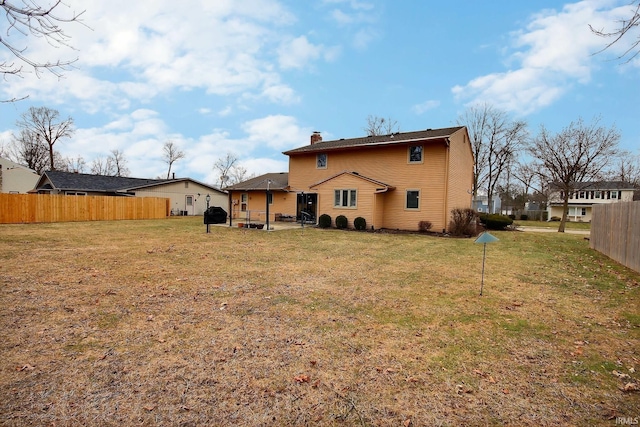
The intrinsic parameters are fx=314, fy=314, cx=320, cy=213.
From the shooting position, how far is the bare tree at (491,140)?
34781 mm

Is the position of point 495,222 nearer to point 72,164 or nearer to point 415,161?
point 415,161

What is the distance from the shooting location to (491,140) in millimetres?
35938

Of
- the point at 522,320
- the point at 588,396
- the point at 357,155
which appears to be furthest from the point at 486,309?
the point at 357,155

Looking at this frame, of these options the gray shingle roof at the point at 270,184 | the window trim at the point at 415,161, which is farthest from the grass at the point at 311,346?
the gray shingle roof at the point at 270,184

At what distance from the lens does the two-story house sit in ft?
59.7

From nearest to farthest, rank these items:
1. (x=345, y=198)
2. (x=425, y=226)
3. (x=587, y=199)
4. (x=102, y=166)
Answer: (x=425, y=226) < (x=345, y=198) < (x=587, y=199) < (x=102, y=166)

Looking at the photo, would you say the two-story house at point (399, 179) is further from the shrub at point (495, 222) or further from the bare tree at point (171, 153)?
the bare tree at point (171, 153)

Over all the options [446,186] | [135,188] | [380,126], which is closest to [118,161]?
[135,188]

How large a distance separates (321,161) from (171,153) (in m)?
43.9

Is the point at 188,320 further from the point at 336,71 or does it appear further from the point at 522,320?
the point at 336,71

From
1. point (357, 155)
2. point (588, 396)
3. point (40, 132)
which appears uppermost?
point (40, 132)

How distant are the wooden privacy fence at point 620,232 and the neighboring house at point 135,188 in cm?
3301

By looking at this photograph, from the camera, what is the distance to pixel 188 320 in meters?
4.66

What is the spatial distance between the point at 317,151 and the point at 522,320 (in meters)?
19.2
